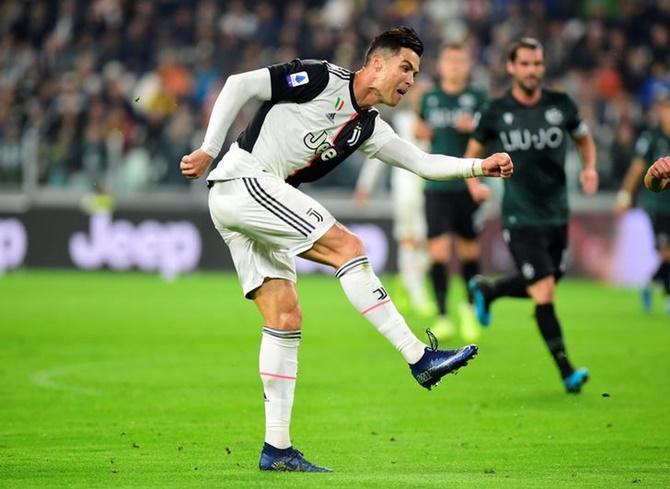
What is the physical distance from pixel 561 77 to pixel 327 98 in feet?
63.9

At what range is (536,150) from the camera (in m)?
11.0

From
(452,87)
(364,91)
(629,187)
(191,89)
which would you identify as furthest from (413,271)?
(364,91)

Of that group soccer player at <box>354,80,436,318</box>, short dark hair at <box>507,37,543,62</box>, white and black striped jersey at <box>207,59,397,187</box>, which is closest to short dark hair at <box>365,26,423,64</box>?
white and black striped jersey at <box>207,59,397,187</box>

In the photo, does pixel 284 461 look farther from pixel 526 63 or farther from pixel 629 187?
pixel 629 187

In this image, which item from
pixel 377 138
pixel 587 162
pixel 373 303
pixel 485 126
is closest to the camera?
pixel 373 303

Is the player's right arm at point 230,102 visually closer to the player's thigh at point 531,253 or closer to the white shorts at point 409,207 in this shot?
the player's thigh at point 531,253

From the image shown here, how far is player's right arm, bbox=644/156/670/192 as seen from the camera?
750 centimetres

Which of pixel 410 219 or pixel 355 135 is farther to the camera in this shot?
pixel 410 219

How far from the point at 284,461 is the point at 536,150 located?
15.7 feet

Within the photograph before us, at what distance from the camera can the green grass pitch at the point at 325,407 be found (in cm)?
700

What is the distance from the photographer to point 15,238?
2438cm

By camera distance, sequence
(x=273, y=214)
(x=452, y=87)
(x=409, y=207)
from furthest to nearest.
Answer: (x=409, y=207) < (x=452, y=87) < (x=273, y=214)

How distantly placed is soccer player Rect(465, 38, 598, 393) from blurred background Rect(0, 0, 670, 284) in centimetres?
1139

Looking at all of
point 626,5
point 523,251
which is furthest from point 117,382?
point 626,5
